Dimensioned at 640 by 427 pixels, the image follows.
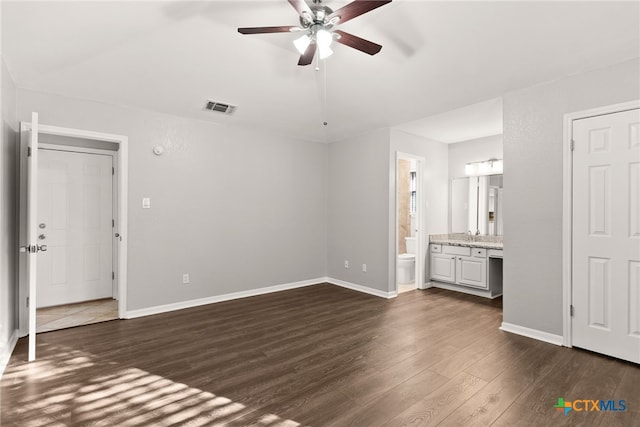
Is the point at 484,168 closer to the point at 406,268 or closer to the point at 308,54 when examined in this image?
the point at 406,268

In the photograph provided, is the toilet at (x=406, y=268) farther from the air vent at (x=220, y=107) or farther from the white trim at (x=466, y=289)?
the air vent at (x=220, y=107)

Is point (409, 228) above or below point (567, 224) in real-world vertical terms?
below

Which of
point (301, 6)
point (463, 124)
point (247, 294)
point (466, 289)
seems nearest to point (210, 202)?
point (247, 294)

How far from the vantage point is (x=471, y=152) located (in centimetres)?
548

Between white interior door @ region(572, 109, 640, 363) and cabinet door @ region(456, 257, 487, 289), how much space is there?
1743mm

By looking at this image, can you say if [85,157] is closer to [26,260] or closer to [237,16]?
[26,260]

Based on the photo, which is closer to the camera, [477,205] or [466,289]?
[466,289]

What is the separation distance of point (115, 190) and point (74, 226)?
70cm

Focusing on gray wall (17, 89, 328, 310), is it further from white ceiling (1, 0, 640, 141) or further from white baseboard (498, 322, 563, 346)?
white baseboard (498, 322, 563, 346)

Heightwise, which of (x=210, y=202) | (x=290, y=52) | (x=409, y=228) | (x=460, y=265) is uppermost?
(x=290, y=52)

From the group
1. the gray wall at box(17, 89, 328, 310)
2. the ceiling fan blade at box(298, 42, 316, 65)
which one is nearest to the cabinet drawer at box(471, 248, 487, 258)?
the gray wall at box(17, 89, 328, 310)

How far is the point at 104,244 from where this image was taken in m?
4.71

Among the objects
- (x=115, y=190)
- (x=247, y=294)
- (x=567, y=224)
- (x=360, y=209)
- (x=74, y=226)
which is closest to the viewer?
(x=567, y=224)

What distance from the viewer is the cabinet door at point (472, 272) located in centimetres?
475
